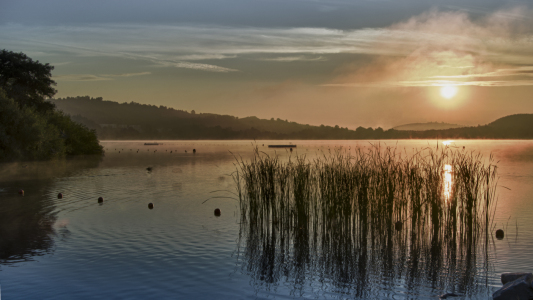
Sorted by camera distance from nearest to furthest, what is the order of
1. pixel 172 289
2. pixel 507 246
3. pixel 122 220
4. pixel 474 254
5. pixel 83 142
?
pixel 172 289, pixel 474 254, pixel 507 246, pixel 122 220, pixel 83 142

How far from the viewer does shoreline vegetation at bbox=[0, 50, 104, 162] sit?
34.3 m

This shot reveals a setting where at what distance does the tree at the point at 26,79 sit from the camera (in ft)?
139

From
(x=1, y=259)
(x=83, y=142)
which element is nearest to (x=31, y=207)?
(x=1, y=259)

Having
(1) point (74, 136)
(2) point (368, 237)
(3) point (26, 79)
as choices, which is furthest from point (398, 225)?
(1) point (74, 136)

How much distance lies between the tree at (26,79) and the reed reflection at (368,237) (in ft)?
132

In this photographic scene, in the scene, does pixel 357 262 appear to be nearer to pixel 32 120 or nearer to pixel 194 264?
pixel 194 264

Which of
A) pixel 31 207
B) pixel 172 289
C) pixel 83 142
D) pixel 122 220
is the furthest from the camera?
pixel 83 142

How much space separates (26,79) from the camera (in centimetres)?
4362

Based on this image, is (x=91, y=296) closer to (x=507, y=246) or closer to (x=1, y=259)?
(x=1, y=259)

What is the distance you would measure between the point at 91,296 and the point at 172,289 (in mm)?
1196

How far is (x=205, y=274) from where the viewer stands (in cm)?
735

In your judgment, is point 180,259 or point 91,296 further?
point 180,259

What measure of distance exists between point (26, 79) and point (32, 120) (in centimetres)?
1092

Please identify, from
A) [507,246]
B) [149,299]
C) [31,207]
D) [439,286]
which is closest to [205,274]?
[149,299]
